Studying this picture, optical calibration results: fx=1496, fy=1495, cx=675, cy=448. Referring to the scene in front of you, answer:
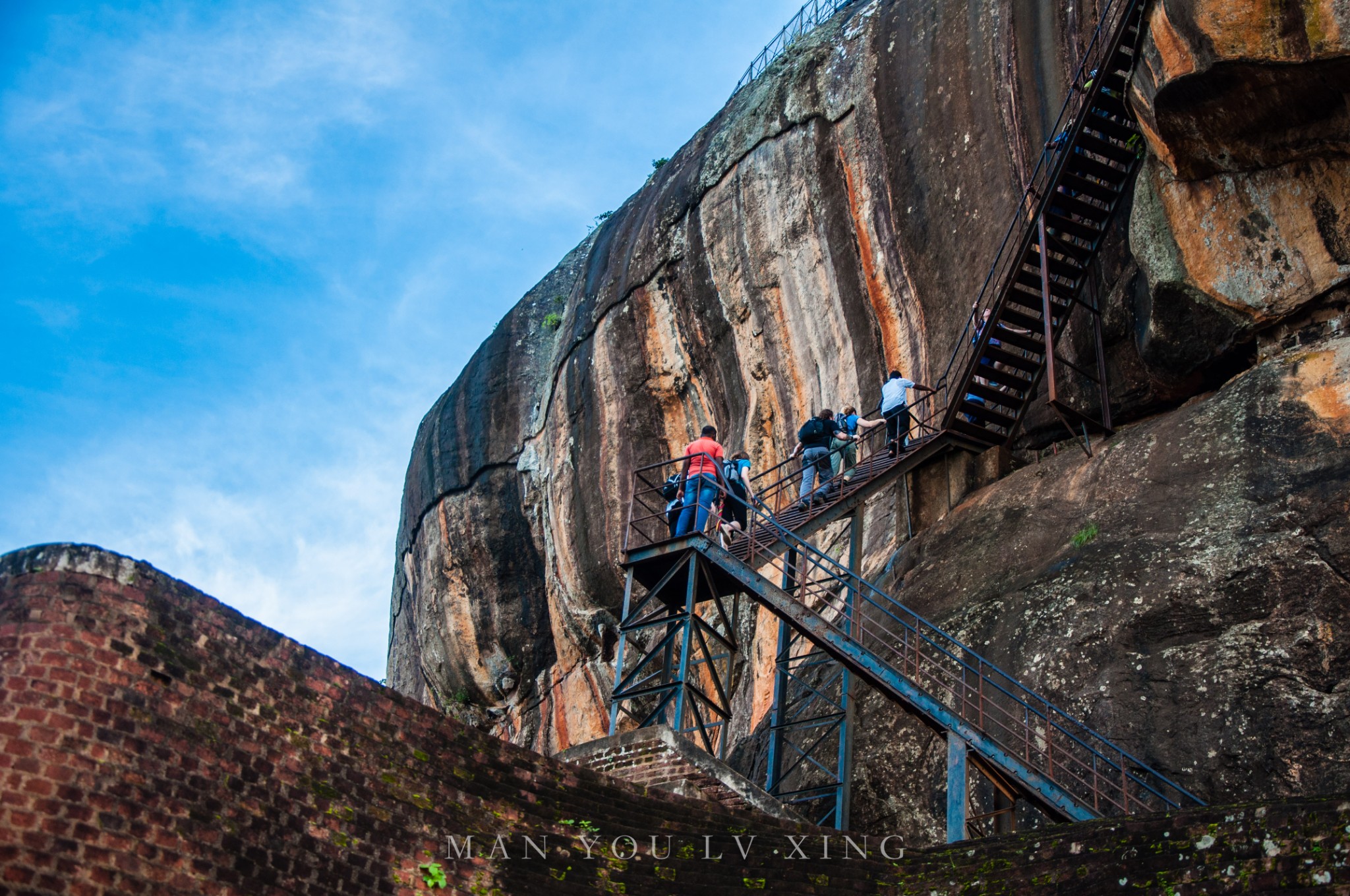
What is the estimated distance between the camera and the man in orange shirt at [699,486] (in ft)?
48.3

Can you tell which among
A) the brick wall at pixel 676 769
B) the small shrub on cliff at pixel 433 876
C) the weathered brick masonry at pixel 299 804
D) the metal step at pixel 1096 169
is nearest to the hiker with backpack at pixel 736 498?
the brick wall at pixel 676 769

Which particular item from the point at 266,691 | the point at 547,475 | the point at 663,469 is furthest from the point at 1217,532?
the point at 547,475

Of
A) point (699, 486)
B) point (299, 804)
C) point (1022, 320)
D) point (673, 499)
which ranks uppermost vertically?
point (1022, 320)

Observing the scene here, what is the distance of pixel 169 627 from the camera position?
8445 millimetres

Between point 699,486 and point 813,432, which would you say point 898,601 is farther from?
point 813,432

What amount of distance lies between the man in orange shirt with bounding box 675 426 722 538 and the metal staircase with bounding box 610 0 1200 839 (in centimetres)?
19

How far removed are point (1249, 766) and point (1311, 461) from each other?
117 inches

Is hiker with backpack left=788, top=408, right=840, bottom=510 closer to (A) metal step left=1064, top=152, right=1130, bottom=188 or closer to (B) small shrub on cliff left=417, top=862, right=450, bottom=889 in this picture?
(A) metal step left=1064, top=152, right=1130, bottom=188

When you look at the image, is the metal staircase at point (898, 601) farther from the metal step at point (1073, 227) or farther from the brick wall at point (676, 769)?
the brick wall at point (676, 769)

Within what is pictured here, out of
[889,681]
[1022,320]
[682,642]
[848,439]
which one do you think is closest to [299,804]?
[889,681]

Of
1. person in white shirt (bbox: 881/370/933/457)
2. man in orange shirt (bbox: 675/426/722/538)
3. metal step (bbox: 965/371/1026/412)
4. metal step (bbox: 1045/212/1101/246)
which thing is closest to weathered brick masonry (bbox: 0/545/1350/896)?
man in orange shirt (bbox: 675/426/722/538)

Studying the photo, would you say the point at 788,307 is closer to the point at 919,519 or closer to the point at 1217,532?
the point at 919,519

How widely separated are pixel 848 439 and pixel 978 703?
16.8 ft

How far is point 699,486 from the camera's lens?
14.8 m
